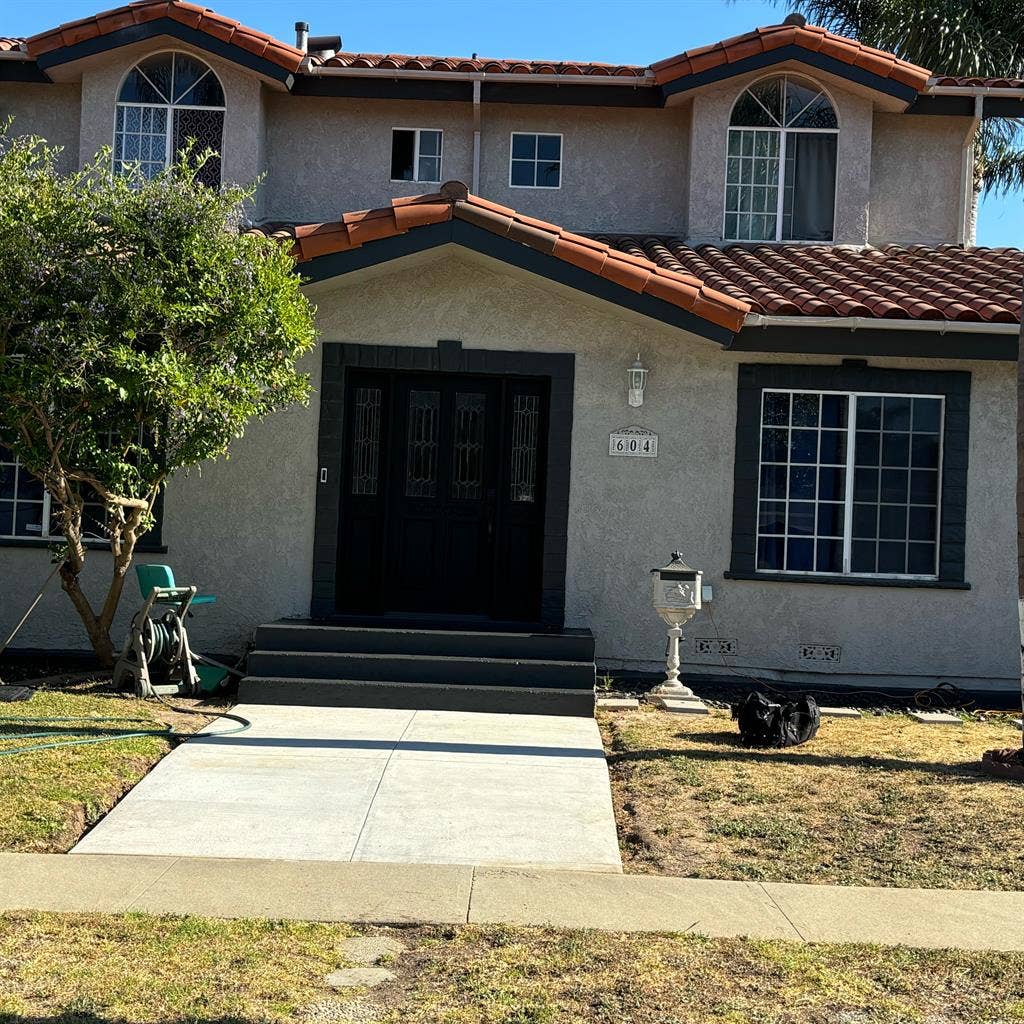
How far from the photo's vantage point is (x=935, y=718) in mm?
10414

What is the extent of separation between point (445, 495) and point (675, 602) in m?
Result: 2.50

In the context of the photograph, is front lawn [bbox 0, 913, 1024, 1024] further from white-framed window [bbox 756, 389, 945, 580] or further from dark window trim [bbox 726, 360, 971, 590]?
white-framed window [bbox 756, 389, 945, 580]

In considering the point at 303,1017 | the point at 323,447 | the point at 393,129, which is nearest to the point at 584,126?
the point at 393,129

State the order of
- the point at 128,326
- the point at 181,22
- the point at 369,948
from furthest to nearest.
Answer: the point at 181,22, the point at 128,326, the point at 369,948

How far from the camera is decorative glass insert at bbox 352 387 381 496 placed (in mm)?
11773

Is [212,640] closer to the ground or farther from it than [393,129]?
closer to the ground

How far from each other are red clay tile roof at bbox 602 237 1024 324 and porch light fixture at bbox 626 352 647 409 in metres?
1.02

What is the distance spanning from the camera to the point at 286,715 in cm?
954

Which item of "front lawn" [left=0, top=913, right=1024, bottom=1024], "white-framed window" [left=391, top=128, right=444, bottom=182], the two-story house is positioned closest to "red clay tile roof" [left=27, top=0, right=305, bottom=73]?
"white-framed window" [left=391, top=128, right=444, bottom=182]

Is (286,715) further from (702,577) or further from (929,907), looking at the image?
(929,907)

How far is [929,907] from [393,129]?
11.0 meters

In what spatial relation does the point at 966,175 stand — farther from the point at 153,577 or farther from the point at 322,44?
the point at 153,577

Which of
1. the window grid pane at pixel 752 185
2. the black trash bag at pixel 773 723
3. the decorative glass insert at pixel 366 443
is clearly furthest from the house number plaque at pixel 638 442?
the window grid pane at pixel 752 185

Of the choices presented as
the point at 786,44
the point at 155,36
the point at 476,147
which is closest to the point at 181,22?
the point at 155,36
